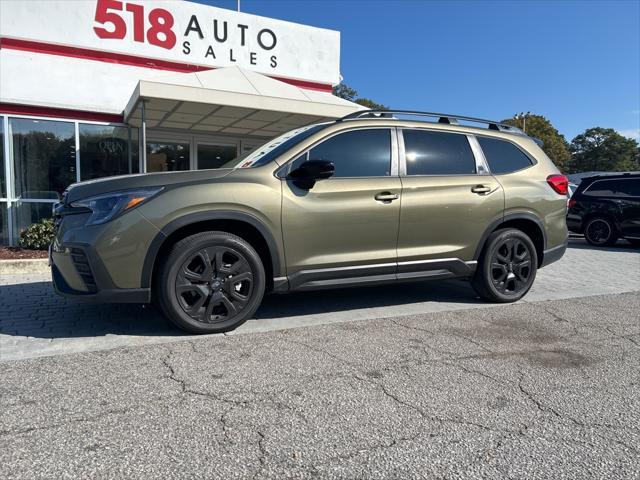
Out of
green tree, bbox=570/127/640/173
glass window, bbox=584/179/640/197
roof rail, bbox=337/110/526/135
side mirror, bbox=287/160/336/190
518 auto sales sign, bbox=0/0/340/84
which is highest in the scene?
green tree, bbox=570/127/640/173

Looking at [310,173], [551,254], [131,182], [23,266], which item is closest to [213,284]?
[131,182]

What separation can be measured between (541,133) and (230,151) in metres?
52.7

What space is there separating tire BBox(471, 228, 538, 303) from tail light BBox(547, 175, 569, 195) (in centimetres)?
72

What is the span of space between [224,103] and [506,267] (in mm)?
5606

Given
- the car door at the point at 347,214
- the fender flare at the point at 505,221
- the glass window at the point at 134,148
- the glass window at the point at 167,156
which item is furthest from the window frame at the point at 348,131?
the glass window at the point at 167,156

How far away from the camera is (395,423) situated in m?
2.52

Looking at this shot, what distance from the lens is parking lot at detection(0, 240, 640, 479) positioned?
217 cm

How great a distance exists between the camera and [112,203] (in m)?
3.70

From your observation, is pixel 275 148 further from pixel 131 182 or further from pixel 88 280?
pixel 88 280

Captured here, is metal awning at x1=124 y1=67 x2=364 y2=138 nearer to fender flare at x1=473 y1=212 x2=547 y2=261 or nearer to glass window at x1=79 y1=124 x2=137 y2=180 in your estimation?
glass window at x1=79 y1=124 x2=137 y2=180

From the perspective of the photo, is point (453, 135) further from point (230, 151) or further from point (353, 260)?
point (230, 151)

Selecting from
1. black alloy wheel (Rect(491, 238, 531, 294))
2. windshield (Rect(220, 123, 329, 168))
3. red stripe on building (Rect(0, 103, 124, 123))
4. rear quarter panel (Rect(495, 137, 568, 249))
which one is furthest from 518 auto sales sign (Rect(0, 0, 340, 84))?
black alloy wheel (Rect(491, 238, 531, 294))

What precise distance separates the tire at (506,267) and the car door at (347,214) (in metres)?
1.19

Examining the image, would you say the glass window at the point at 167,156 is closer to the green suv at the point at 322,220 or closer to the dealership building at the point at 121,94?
the dealership building at the point at 121,94
